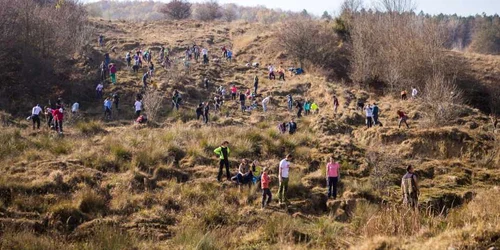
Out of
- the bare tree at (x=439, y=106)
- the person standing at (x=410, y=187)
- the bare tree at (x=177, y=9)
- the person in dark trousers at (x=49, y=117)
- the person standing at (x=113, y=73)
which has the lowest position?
the person standing at (x=410, y=187)

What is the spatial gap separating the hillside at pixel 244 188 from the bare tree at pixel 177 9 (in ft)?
149

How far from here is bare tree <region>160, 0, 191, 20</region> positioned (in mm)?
66113

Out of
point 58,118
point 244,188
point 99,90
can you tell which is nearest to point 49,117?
point 58,118

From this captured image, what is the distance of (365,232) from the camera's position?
7.59m

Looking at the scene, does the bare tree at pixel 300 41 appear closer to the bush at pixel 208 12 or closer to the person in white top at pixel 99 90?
the person in white top at pixel 99 90

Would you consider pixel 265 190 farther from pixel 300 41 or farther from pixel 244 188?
pixel 300 41

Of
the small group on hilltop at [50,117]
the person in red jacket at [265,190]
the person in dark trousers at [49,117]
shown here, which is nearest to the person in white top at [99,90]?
the small group on hilltop at [50,117]

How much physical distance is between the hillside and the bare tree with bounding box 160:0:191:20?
45482mm

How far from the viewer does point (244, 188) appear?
12539mm

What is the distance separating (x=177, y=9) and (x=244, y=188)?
5831 cm

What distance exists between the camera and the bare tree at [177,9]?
217ft

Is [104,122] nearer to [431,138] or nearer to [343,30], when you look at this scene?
[431,138]

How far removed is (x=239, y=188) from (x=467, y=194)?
6.96 m

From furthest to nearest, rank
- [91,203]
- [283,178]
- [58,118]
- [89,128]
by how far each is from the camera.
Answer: [89,128]
[58,118]
[283,178]
[91,203]
